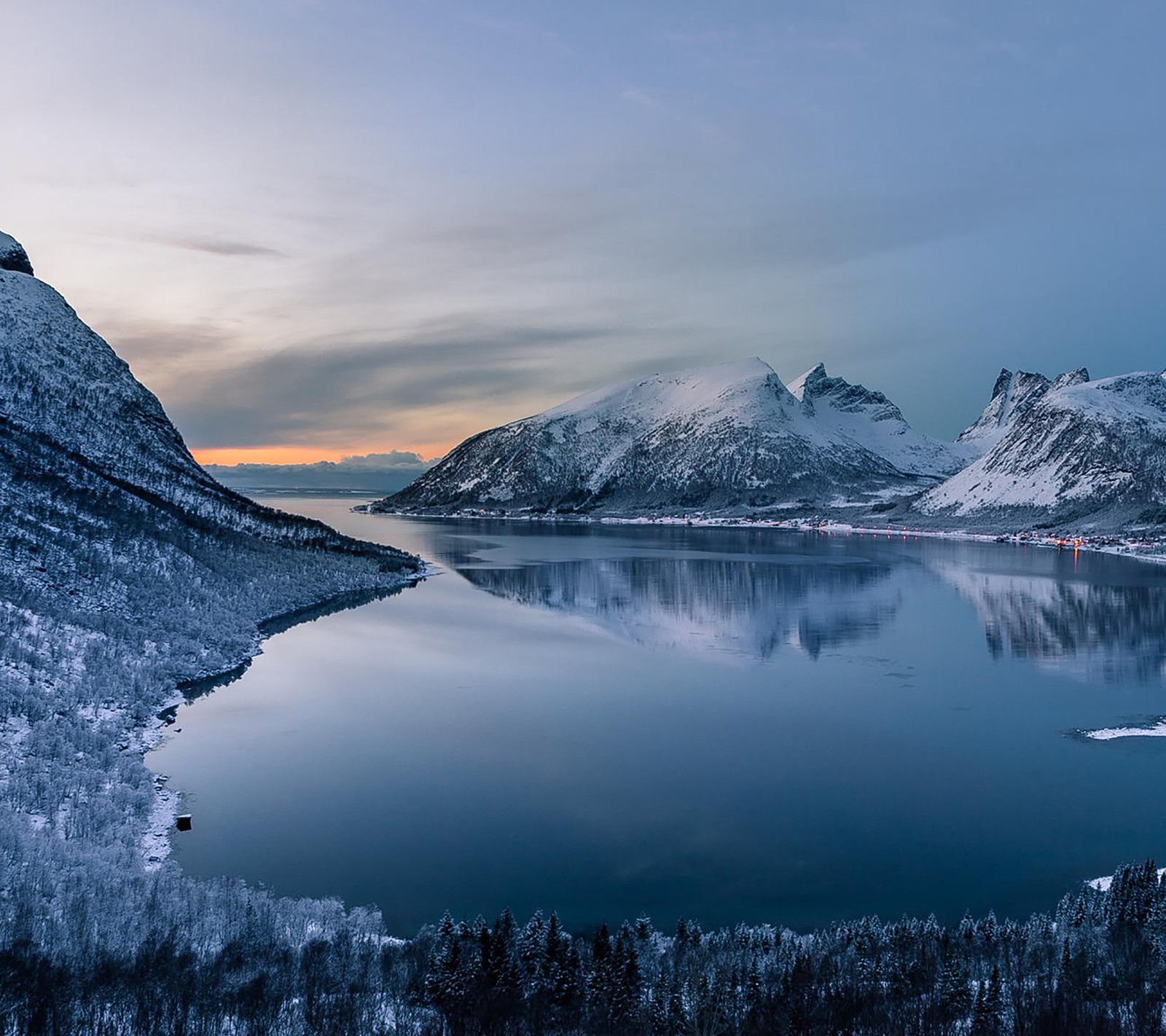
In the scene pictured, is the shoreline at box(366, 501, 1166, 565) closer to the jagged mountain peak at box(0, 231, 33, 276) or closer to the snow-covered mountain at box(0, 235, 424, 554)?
the snow-covered mountain at box(0, 235, 424, 554)

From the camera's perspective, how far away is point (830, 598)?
57.6m

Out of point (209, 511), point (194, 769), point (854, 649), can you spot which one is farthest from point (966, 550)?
point (194, 769)

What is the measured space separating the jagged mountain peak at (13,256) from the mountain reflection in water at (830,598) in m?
46.3

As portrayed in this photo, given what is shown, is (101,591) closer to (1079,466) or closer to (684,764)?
(684,764)

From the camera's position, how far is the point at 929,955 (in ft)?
38.9

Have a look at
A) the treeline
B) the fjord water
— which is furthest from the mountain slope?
the treeline

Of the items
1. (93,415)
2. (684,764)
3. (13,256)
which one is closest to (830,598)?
(684,764)

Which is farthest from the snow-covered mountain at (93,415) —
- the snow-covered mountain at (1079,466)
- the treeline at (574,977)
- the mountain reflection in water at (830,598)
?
the snow-covered mountain at (1079,466)

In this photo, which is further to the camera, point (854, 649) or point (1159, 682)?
point (854, 649)

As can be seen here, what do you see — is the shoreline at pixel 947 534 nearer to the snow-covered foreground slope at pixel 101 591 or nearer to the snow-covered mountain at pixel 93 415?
the snow-covered foreground slope at pixel 101 591

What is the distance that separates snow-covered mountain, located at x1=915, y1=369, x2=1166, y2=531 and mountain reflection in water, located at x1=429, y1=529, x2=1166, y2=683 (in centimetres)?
4518

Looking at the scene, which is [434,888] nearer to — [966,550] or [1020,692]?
[1020,692]

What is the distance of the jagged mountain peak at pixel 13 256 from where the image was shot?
74.6m

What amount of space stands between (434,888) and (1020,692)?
2401 centimetres
